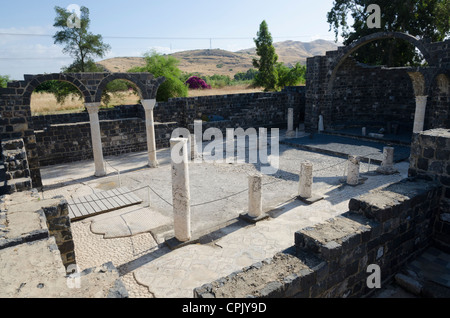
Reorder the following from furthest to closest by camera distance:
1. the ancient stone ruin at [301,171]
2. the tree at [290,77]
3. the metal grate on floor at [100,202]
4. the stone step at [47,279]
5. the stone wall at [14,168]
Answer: the tree at [290,77], the metal grate on floor at [100,202], the stone wall at [14,168], the ancient stone ruin at [301,171], the stone step at [47,279]

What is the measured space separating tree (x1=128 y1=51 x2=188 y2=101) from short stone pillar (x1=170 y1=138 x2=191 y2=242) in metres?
16.2

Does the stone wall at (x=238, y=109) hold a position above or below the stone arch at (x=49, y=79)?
below

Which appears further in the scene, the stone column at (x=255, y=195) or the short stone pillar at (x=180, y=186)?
the stone column at (x=255, y=195)

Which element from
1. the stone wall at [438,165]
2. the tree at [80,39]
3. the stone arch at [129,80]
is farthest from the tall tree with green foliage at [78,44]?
the stone wall at [438,165]

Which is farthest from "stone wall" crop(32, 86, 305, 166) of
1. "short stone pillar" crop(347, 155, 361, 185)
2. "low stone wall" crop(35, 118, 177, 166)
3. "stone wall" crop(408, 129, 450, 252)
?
"stone wall" crop(408, 129, 450, 252)

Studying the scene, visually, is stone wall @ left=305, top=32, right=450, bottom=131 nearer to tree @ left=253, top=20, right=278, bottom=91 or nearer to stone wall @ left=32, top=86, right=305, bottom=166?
stone wall @ left=32, top=86, right=305, bottom=166

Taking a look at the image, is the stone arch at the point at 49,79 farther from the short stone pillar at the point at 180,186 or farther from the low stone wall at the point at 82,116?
the short stone pillar at the point at 180,186

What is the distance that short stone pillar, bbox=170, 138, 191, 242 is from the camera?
6070 millimetres

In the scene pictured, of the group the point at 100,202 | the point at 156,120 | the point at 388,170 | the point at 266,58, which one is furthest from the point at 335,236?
the point at 266,58

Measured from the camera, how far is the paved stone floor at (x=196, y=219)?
546 centimetres

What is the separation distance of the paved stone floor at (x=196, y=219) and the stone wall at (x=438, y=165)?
8.27 feet

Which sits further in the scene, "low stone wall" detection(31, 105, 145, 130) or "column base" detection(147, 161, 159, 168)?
"low stone wall" detection(31, 105, 145, 130)
